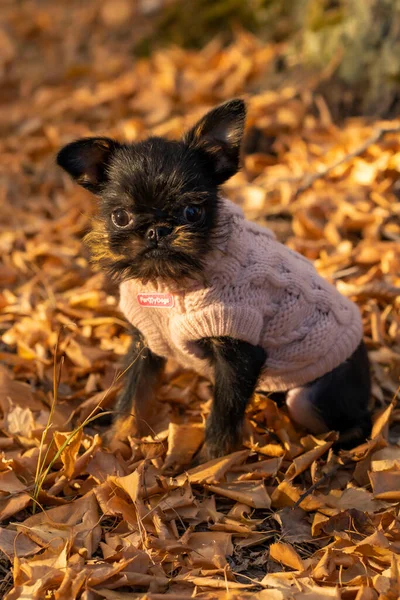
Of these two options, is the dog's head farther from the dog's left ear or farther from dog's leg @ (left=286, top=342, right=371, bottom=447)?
dog's leg @ (left=286, top=342, right=371, bottom=447)

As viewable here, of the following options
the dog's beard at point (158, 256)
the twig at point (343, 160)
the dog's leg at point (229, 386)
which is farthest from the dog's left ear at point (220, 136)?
the twig at point (343, 160)

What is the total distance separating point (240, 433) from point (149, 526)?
637 millimetres

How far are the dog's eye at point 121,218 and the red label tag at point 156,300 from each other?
35 cm

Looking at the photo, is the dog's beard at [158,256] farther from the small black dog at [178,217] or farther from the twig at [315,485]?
the twig at [315,485]

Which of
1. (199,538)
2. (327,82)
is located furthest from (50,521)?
(327,82)

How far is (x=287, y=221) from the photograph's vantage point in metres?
5.11

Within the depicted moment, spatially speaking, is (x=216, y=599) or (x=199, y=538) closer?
(x=216, y=599)

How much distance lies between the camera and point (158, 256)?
2885mm

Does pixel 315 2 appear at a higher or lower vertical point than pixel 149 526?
higher

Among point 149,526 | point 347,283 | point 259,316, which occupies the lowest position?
point 347,283

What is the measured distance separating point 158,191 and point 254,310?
0.67 m

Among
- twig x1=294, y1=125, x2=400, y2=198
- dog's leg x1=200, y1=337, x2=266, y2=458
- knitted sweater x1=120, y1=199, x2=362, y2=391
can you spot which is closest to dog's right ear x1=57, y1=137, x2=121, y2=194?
knitted sweater x1=120, y1=199, x2=362, y2=391

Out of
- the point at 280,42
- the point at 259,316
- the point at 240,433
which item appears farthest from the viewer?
the point at 280,42

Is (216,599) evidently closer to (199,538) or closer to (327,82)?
(199,538)
